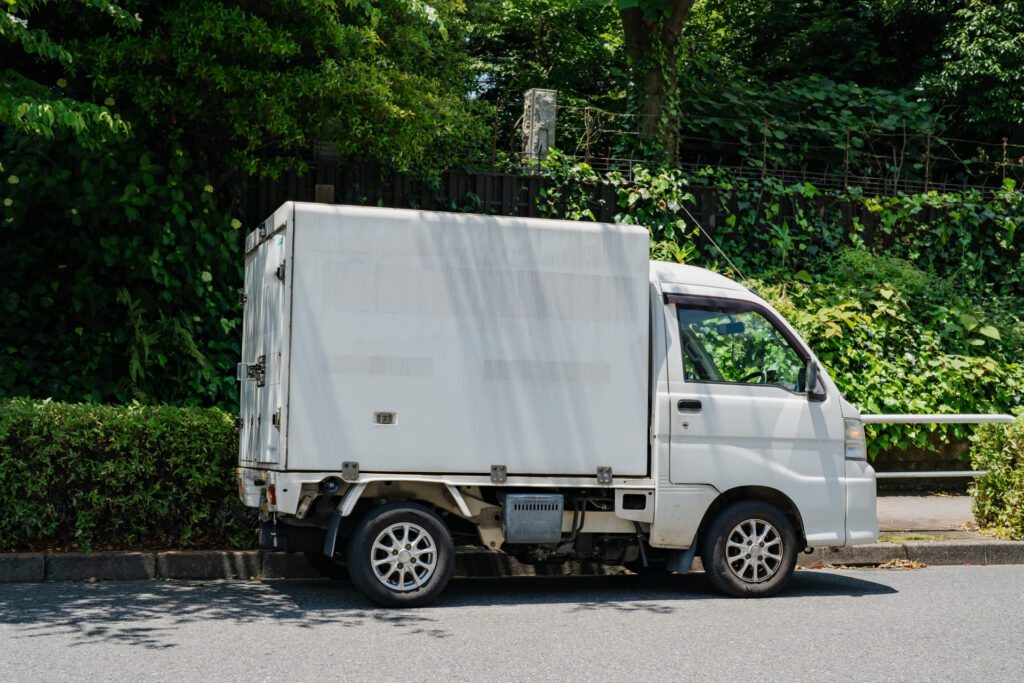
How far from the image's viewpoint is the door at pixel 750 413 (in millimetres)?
7406

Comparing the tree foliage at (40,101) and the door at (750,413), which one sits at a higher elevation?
the tree foliage at (40,101)

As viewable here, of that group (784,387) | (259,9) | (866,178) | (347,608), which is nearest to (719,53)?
(866,178)

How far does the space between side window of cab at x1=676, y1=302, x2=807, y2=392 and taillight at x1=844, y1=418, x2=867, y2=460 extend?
1.54 ft

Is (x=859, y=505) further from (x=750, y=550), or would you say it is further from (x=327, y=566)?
(x=327, y=566)

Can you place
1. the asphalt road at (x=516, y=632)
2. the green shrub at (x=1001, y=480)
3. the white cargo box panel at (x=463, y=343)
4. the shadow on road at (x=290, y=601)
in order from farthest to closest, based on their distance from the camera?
the green shrub at (x=1001, y=480) → the white cargo box panel at (x=463, y=343) → the shadow on road at (x=290, y=601) → the asphalt road at (x=516, y=632)

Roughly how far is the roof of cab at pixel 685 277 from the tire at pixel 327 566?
3030 millimetres

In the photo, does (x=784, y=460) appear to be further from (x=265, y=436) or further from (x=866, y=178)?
(x=866, y=178)

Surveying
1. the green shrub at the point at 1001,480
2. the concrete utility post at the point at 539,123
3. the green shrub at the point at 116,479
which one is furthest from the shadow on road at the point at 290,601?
the concrete utility post at the point at 539,123

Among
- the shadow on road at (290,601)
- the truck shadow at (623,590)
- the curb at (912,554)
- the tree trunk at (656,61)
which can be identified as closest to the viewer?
the shadow on road at (290,601)

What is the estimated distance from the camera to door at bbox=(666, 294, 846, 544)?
741cm

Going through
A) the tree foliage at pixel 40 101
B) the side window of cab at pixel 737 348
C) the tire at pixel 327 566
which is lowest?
the tire at pixel 327 566

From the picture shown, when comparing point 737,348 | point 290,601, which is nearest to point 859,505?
point 737,348

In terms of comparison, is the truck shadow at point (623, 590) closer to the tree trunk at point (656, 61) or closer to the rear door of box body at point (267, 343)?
the rear door of box body at point (267, 343)

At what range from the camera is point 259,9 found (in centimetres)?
1052
